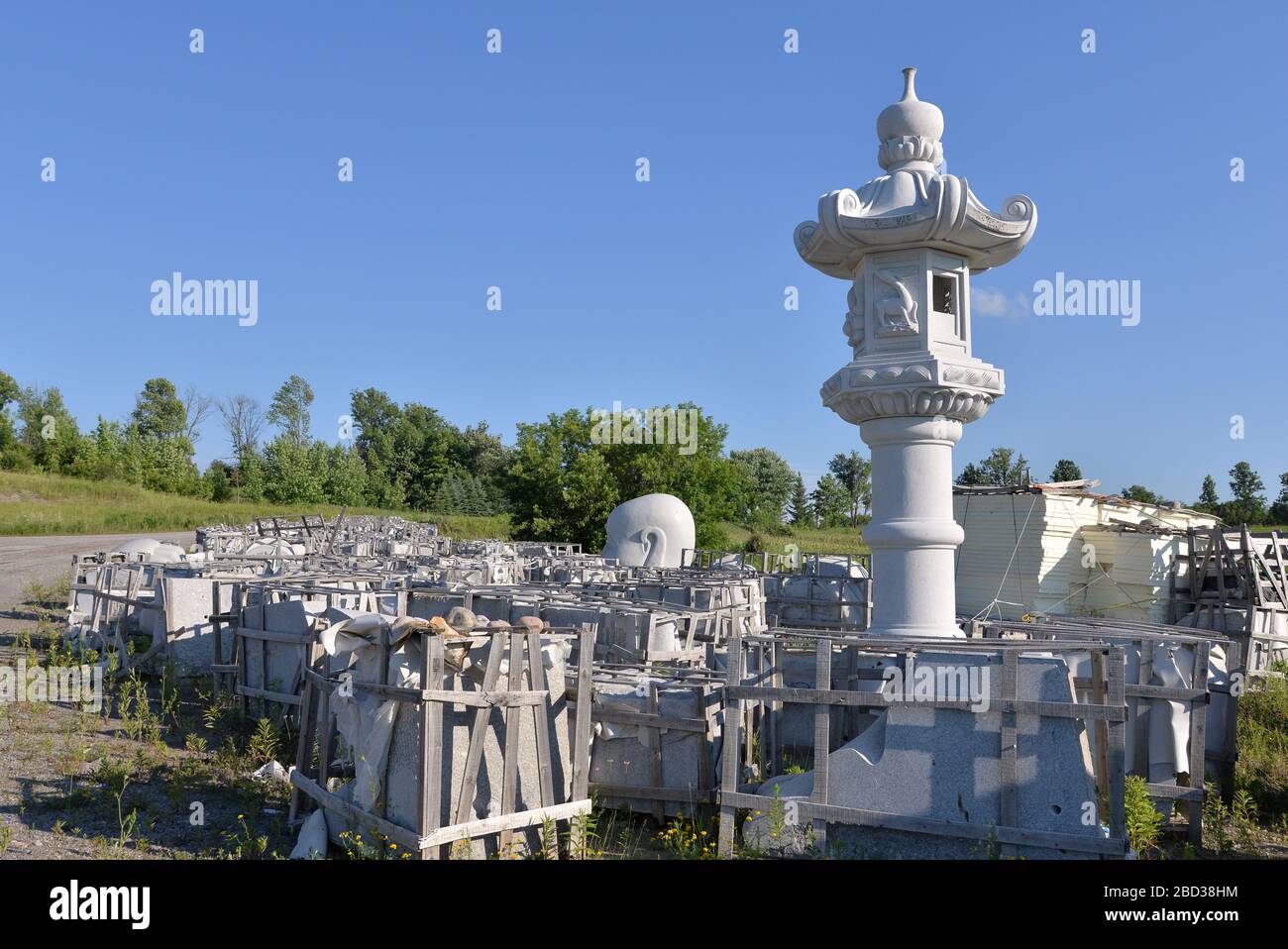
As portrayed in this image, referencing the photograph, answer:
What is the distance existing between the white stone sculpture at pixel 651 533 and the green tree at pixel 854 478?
4768 cm

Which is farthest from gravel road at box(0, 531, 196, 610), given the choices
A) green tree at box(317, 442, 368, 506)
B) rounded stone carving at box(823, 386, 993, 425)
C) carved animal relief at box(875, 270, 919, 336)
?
green tree at box(317, 442, 368, 506)

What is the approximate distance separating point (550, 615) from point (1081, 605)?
17.0m

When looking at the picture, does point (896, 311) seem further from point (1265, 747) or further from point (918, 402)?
point (1265, 747)

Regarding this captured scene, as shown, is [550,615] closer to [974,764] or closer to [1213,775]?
[974,764]

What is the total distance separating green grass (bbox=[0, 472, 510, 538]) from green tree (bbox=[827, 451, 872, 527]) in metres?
30.2

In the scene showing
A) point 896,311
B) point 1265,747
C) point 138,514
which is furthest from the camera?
point 138,514

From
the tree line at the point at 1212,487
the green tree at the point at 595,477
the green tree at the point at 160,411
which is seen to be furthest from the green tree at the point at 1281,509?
the green tree at the point at 160,411

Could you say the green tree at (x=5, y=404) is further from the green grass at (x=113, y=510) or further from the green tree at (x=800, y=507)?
the green tree at (x=800, y=507)

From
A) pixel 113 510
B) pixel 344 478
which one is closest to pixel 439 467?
pixel 344 478

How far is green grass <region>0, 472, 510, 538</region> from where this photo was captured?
46.8 metres

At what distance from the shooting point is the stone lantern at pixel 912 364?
8070 mm

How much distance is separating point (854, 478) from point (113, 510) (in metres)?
58.7

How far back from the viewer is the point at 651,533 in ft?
84.5
